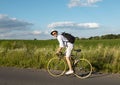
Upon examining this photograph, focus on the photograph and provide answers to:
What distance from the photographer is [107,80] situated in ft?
42.3

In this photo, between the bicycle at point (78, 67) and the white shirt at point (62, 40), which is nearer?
the white shirt at point (62, 40)

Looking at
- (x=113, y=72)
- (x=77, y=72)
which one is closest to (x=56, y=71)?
(x=77, y=72)

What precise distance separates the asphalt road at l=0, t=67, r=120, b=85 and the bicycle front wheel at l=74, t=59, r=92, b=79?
0.23 metres

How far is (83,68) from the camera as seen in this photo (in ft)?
46.7

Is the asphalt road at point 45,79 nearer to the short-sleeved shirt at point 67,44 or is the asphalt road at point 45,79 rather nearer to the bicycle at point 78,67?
the bicycle at point 78,67

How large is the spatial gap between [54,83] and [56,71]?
2.79 m

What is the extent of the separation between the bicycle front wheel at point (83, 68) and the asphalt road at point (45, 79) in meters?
0.23

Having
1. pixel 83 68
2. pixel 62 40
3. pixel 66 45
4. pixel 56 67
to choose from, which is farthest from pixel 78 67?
pixel 56 67

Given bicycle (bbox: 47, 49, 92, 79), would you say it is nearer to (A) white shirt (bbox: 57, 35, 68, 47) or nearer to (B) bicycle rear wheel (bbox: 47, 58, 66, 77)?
(B) bicycle rear wheel (bbox: 47, 58, 66, 77)

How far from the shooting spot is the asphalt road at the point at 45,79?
12.3m

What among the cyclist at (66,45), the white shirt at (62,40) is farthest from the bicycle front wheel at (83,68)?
the white shirt at (62,40)

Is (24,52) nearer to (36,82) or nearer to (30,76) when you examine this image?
(30,76)

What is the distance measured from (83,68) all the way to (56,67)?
1651 millimetres

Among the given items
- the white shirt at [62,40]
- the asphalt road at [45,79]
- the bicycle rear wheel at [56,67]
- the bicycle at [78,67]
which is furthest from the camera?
the bicycle rear wheel at [56,67]
